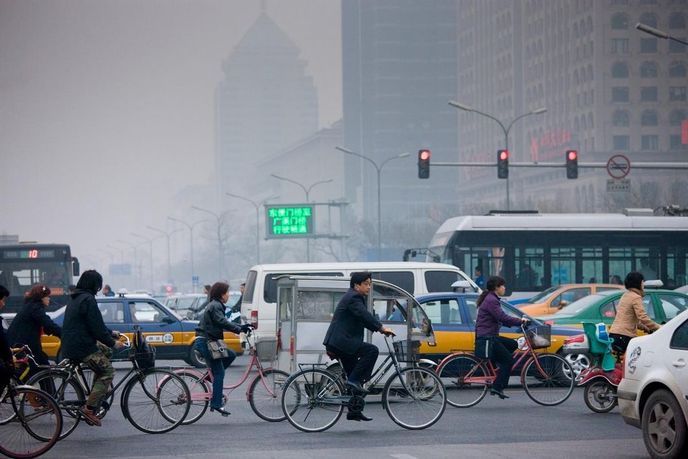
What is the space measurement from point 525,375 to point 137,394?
18.5ft

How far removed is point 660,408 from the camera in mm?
11242

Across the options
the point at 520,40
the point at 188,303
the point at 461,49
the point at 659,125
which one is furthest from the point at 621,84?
the point at 188,303

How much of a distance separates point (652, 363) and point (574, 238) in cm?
2607

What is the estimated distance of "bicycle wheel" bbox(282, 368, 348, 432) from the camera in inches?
575

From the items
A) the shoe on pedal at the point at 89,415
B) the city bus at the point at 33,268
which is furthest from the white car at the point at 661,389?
the city bus at the point at 33,268

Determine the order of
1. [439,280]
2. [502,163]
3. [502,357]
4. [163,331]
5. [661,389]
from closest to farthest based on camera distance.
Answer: [661,389] < [502,357] < [163,331] < [439,280] < [502,163]

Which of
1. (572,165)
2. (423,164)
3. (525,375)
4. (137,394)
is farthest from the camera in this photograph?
(423,164)

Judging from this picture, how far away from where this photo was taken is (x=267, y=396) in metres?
16.0

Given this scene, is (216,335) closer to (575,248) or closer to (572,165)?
(575,248)

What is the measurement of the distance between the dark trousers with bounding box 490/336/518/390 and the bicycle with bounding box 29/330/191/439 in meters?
4.49

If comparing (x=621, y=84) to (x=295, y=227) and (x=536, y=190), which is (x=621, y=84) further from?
(x=295, y=227)

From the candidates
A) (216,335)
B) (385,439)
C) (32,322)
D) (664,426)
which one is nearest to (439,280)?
(32,322)

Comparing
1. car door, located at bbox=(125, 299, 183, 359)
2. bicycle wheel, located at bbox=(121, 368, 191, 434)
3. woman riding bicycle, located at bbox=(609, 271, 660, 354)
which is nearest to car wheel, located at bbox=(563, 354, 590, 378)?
woman riding bicycle, located at bbox=(609, 271, 660, 354)

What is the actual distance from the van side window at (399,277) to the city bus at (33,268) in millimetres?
16794
